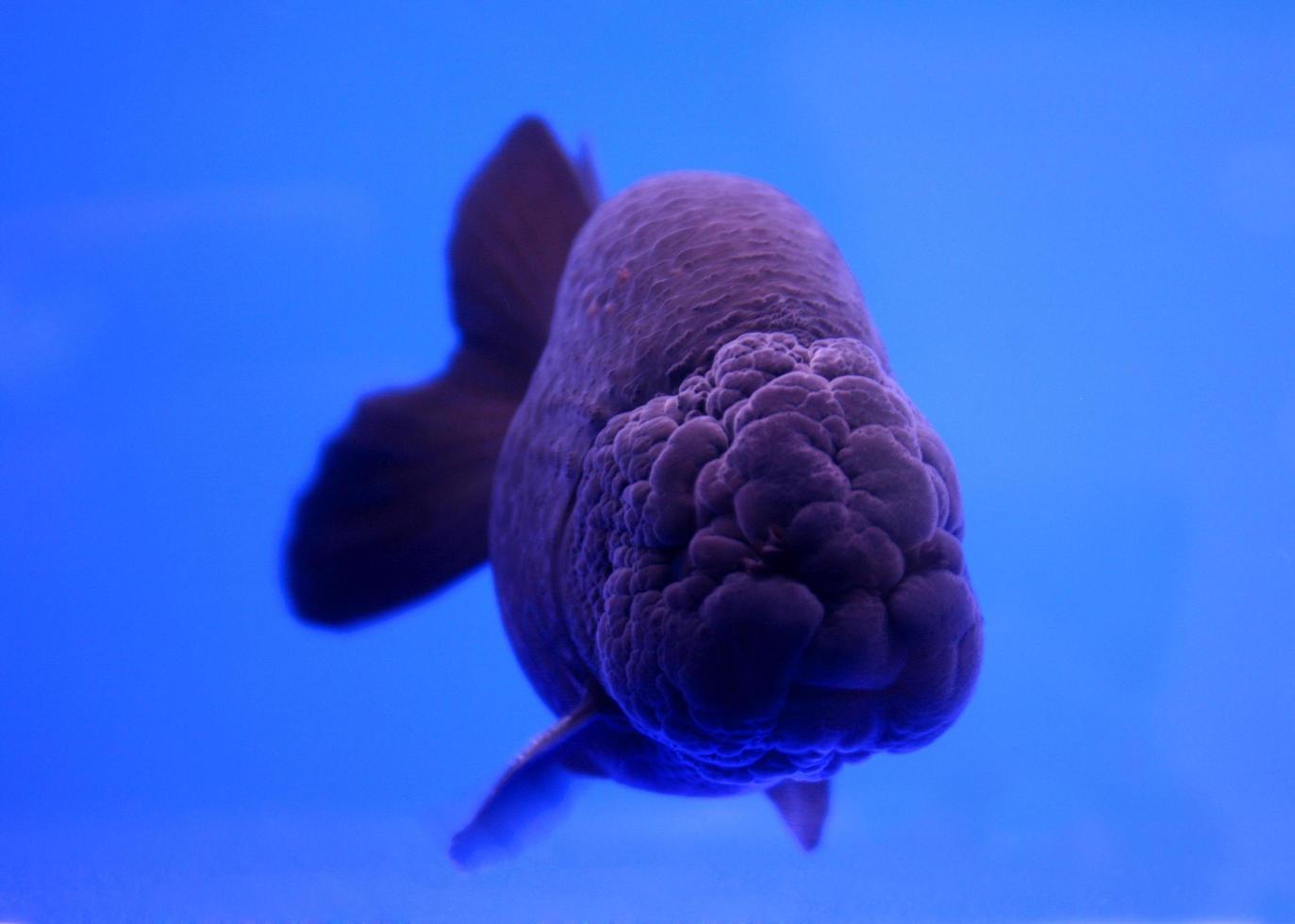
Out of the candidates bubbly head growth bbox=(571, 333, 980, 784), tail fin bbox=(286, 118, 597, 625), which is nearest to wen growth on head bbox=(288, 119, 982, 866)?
bubbly head growth bbox=(571, 333, 980, 784)

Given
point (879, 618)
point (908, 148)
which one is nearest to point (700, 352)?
point (879, 618)

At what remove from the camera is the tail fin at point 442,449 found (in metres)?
3.04

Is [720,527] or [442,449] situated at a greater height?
[442,449]

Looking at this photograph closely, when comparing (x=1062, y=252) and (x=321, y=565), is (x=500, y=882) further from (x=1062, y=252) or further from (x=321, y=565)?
(x=1062, y=252)

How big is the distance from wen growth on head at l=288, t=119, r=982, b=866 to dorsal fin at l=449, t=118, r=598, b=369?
623 millimetres

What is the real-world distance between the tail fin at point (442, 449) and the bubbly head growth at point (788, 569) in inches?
58.4

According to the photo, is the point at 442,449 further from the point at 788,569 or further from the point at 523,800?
the point at 788,569

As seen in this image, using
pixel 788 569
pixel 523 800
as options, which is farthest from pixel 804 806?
pixel 788 569

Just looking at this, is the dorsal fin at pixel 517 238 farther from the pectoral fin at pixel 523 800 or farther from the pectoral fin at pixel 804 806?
the pectoral fin at pixel 804 806

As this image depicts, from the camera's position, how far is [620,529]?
1677 mm

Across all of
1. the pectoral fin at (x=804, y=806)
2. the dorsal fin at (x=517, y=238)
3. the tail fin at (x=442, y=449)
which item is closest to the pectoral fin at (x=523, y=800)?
the pectoral fin at (x=804, y=806)

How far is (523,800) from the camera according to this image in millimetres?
1930

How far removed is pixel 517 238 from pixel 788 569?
7.04 ft

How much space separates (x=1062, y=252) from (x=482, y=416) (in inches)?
106
